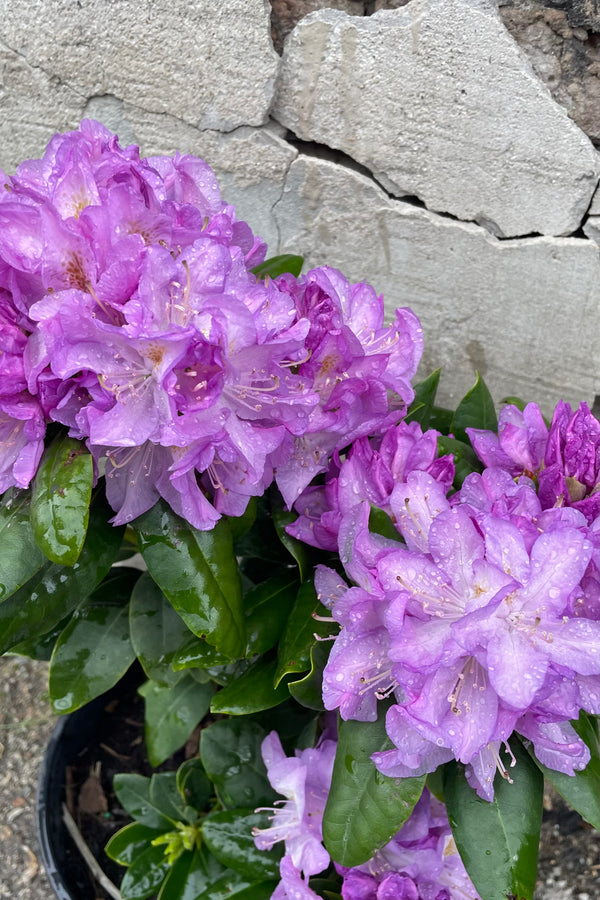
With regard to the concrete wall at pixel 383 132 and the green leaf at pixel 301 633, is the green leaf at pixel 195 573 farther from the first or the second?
the concrete wall at pixel 383 132

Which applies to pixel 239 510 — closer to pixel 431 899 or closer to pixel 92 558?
pixel 92 558

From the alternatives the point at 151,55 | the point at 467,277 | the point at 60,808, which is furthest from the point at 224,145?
the point at 60,808

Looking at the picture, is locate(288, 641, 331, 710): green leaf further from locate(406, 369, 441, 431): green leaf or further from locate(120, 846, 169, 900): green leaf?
locate(120, 846, 169, 900): green leaf

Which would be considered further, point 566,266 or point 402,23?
point 566,266

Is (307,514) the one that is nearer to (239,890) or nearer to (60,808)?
(239,890)

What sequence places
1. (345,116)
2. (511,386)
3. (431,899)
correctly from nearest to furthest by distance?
1. (431,899)
2. (345,116)
3. (511,386)

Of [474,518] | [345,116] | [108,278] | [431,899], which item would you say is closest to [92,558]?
[108,278]

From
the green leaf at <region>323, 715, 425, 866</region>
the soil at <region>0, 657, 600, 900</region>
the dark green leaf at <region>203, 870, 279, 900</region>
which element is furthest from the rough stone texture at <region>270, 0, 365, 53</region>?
the soil at <region>0, 657, 600, 900</region>
